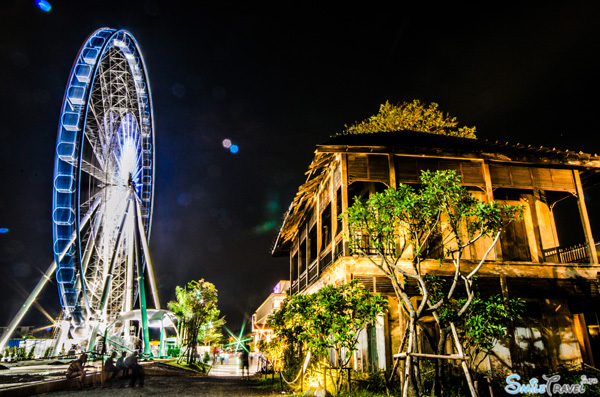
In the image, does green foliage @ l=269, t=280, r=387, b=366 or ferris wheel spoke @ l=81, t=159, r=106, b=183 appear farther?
ferris wheel spoke @ l=81, t=159, r=106, b=183

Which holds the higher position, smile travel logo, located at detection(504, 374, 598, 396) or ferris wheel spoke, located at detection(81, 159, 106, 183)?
ferris wheel spoke, located at detection(81, 159, 106, 183)

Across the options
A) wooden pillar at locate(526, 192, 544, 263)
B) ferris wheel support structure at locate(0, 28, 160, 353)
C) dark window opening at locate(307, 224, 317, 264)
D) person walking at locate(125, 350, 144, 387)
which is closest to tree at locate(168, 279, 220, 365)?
ferris wheel support structure at locate(0, 28, 160, 353)

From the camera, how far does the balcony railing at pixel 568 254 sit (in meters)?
15.8

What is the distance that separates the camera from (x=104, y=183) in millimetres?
23859

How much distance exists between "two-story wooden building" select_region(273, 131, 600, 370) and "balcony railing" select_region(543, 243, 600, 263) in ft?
0.13

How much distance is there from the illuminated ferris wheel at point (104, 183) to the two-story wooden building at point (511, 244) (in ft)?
41.2

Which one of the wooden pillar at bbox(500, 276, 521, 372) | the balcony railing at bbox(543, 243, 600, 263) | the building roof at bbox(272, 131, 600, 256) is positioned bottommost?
the wooden pillar at bbox(500, 276, 521, 372)

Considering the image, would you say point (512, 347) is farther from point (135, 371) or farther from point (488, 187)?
point (135, 371)

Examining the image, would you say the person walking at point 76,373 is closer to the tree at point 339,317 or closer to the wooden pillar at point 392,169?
the tree at point 339,317

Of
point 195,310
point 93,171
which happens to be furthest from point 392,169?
point 195,310

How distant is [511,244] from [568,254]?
2.24 meters

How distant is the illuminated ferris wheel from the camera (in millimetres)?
20469

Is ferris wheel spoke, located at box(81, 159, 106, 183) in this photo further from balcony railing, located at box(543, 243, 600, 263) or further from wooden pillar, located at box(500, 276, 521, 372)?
balcony railing, located at box(543, 243, 600, 263)

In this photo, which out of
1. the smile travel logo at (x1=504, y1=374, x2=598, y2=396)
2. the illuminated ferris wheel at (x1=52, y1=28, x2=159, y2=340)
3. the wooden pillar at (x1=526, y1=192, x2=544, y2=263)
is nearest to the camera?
the smile travel logo at (x1=504, y1=374, x2=598, y2=396)
